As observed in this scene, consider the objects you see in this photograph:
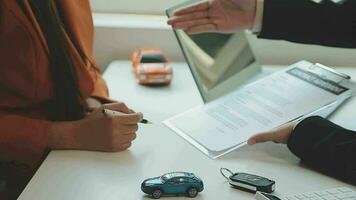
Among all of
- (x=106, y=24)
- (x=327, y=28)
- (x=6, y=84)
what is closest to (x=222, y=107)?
(x=327, y=28)

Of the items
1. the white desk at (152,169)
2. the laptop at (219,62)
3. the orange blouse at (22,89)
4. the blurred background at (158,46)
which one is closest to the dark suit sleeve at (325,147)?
the white desk at (152,169)

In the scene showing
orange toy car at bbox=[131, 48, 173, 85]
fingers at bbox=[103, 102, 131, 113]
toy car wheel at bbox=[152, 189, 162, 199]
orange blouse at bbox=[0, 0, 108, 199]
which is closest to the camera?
toy car wheel at bbox=[152, 189, 162, 199]

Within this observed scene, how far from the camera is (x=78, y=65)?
1004 mm

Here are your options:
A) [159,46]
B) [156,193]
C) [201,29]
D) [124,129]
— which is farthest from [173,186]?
[159,46]

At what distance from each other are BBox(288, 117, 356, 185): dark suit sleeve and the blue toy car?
0.21 metres

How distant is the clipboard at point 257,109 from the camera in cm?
98

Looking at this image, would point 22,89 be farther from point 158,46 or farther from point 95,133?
point 158,46

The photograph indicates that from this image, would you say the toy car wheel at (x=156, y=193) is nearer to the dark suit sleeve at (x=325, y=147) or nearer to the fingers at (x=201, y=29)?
the dark suit sleeve at (x=325, y=147)

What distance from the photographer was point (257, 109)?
3.45 ft

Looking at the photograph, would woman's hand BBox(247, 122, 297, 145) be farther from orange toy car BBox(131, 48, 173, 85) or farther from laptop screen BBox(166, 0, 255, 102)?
orange toy car BBox(131, 48, 173, 85)

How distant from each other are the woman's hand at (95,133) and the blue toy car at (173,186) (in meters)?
0.17

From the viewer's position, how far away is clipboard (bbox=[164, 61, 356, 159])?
0.98 metres

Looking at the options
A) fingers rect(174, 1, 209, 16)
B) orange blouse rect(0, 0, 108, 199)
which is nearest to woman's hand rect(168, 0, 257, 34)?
fingers rect(174, 1, 209, 16)

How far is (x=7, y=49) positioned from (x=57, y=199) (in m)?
0.30
